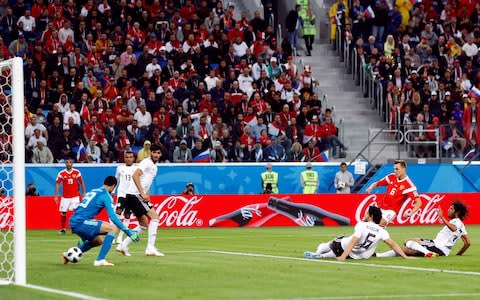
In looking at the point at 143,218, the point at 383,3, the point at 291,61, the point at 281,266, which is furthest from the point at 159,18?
the point at 281,266

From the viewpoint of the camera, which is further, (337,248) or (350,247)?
(337,248)

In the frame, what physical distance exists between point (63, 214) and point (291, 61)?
45.1ft

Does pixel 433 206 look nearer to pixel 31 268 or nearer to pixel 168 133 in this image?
pixel 168 133

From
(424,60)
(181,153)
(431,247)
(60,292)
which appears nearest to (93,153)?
(181,153)

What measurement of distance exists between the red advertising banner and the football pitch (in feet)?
32.7

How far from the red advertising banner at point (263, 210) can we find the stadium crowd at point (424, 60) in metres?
2.70

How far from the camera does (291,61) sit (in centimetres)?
4434

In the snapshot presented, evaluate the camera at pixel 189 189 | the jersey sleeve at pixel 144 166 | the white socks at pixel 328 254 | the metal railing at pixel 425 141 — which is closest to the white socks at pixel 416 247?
the white socks at pixel 328 254

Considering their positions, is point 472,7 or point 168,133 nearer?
point 168,133

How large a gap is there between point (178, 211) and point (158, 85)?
5.99m

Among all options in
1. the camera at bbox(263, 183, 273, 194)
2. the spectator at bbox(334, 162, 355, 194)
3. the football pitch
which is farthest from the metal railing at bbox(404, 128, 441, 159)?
the football pitch

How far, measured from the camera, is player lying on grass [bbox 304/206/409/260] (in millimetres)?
20250

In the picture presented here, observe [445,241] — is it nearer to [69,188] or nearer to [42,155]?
[69,188]

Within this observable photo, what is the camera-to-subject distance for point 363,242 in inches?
813
